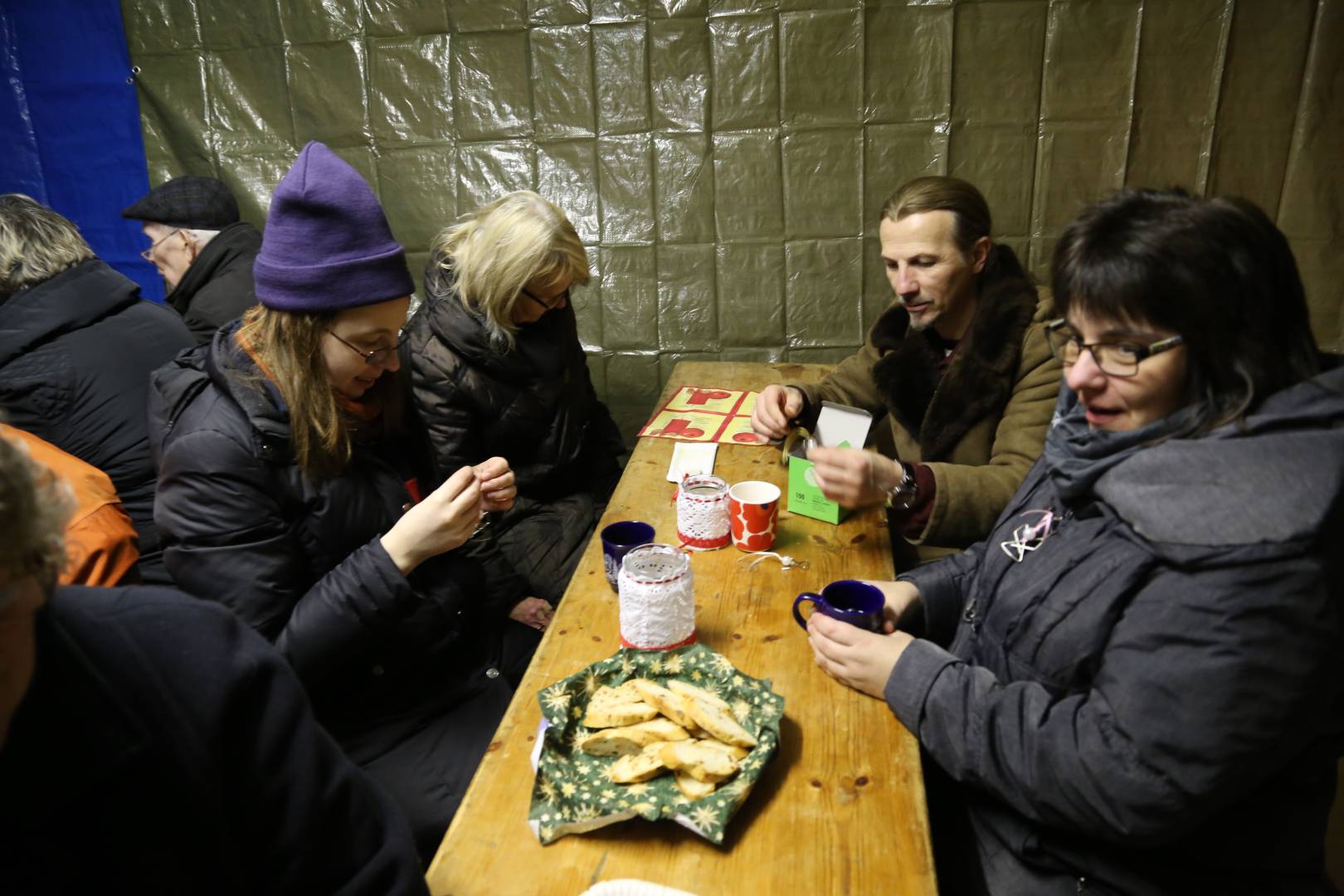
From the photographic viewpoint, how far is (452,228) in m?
2.33

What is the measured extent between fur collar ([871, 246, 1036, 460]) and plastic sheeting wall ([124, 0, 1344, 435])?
48.8 inches

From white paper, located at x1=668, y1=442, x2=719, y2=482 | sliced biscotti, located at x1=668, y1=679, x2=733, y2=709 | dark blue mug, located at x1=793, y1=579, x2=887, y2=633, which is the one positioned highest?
dark blue mug, located at x1=793, y1=579, x2=887, y2=633

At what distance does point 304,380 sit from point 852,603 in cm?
103

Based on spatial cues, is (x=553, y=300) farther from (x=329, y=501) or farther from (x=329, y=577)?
(x=329, y=577)

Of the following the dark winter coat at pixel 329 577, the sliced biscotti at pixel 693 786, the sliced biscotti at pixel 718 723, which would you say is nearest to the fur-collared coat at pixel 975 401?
the sliced biscotti at pixel 718 723

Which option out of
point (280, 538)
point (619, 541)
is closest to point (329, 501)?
point (280, 538)

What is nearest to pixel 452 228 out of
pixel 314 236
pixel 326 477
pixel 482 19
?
pixel 314 236

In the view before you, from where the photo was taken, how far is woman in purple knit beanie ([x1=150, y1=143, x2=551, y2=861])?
142 centimetres

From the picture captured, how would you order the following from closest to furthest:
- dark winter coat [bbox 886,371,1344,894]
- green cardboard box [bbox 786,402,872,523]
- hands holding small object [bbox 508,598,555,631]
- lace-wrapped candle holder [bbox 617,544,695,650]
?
dark winter coat [bbox 886,371,1344,894], lace-wrapped candle holder [bbox 617,544,695,650], green cardboard box [bbox 786,402,872,523], hands holding small object [bbox 508,598,555,631]

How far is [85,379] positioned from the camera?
7.02ft

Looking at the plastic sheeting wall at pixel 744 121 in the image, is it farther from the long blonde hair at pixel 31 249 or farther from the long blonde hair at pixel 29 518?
the long blonde hair at pixel 29 518

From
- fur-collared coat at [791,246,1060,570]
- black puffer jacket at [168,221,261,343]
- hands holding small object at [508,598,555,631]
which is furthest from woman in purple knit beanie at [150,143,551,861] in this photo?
black puffer jacket at [168,221,261,343]

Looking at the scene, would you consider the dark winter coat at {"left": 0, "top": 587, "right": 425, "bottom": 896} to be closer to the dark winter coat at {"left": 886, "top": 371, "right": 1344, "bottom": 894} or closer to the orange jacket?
the dark winter coat at {"left": 886, "top": 371, "right": 1344, "bottom": 894}

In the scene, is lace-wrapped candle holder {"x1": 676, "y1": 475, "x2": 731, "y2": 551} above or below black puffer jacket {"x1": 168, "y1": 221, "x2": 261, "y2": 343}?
below
